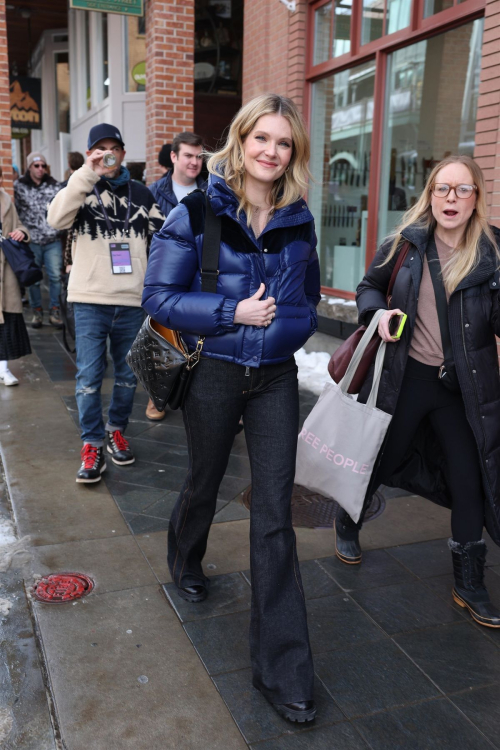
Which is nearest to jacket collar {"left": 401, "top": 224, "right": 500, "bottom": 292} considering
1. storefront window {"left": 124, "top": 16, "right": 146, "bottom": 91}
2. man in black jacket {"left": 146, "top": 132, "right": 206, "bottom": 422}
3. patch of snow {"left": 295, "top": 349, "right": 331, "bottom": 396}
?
man in black jacket {"left": 146, "top": 132, "right": 206, "bottom": 422}

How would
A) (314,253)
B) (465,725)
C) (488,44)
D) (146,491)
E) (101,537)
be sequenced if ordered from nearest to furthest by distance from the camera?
(465,725) → (314,253) → (101,537) → (146,491) → (488,44)

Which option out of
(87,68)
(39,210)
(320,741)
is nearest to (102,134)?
(320,741)

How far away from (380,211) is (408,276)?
165 inches

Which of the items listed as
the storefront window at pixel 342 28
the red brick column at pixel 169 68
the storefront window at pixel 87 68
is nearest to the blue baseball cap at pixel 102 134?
the storefront window at pixel 342 28

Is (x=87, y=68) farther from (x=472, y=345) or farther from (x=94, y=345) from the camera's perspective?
(x=472, y=345)

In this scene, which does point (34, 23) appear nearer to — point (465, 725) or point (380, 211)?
point (380, 211)

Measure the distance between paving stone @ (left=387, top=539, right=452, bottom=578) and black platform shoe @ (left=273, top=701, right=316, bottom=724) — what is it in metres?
1.24

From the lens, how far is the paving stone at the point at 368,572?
3.43m

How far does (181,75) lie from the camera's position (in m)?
8.88

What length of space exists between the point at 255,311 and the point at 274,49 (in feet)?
22.9

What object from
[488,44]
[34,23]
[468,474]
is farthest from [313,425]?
[34,23]

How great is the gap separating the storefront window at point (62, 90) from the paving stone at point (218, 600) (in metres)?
16.7

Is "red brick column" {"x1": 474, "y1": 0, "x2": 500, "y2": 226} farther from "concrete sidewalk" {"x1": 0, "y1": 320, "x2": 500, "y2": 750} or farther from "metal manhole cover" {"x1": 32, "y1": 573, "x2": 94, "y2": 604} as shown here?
"metal manhole cover" {"x1": 32, "y1": 573, "x2": 94, "y2": 604}

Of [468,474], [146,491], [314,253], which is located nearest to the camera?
[314,253]
